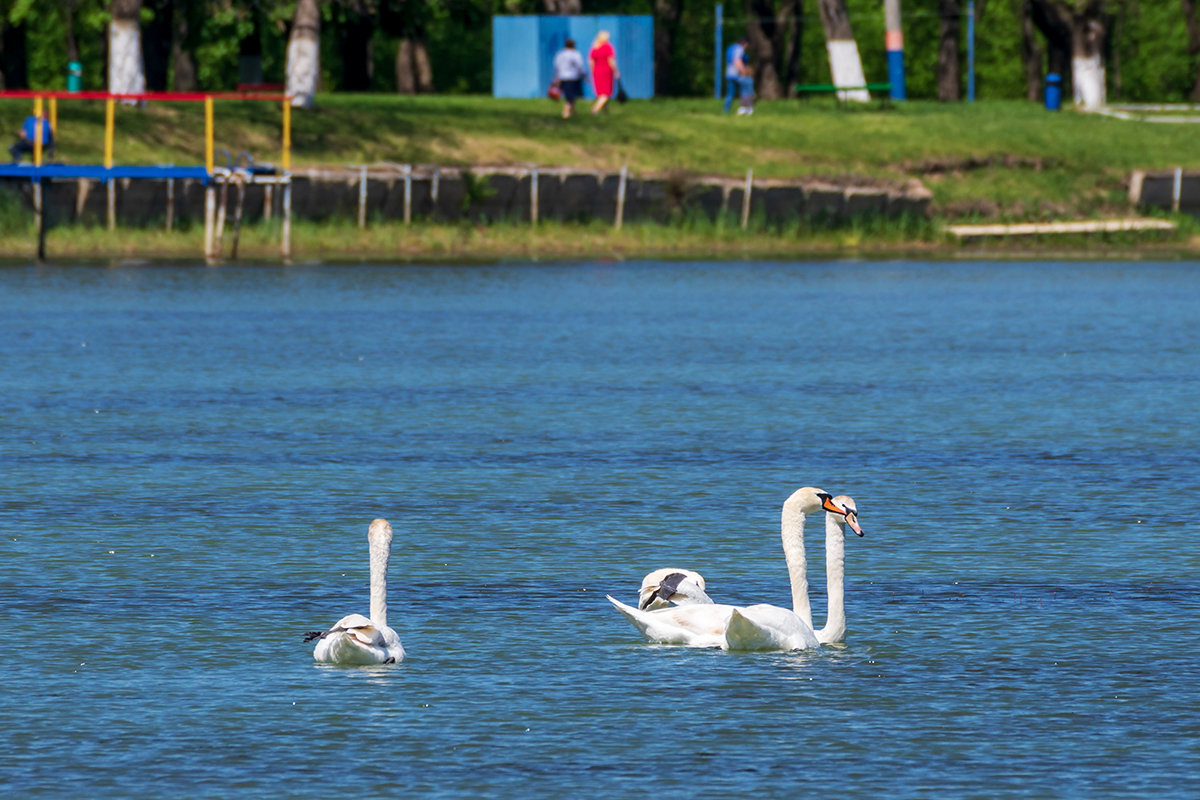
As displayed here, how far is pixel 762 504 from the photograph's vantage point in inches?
495

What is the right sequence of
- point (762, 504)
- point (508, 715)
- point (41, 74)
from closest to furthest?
point (508, 715), point (762, 504), point (41, 74)

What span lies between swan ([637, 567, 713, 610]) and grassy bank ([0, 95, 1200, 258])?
95.2 ft

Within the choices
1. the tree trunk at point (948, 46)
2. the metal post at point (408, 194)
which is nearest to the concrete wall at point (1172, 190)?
the metal post at point (408, 194)

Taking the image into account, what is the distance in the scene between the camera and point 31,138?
3647cm

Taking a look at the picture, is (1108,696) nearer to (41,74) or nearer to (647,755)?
(647,755)

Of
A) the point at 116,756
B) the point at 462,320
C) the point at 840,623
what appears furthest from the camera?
the point at 462,320

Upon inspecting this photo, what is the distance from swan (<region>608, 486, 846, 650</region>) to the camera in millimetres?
8648

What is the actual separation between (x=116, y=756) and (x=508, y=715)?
1226mm

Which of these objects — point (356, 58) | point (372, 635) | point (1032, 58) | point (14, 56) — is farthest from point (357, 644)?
point (1032, 58)

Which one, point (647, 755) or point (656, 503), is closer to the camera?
point (647, 755)

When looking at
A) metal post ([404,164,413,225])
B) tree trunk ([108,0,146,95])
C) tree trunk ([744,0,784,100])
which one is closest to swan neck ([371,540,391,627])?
metal post ([404,164,413,225])

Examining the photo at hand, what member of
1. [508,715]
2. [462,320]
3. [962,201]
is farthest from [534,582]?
[962,201]

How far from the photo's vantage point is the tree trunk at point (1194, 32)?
7012cm

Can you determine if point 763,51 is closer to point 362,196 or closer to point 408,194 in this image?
point 408,194
